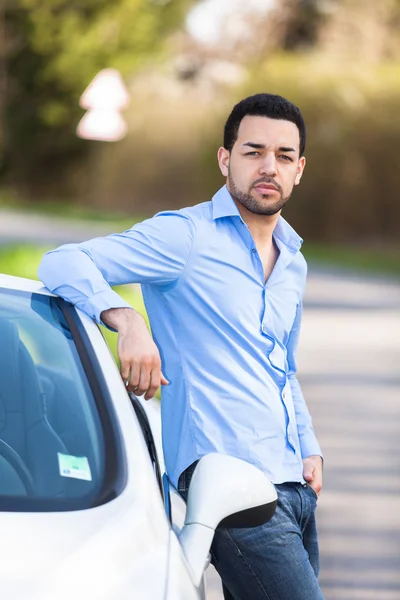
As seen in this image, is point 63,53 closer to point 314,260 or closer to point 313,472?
point 314,260

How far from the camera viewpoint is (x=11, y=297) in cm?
308

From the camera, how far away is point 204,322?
292 cm

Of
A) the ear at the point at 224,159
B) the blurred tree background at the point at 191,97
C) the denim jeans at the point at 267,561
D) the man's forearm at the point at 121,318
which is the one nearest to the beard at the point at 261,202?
the ear at the point at 224,159

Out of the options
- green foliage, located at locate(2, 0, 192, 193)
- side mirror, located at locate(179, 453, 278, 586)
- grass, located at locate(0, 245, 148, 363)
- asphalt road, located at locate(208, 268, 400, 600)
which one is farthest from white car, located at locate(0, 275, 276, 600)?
green foliage, located at locate(2, 0, 192, 193)

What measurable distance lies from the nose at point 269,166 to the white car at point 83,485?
0.52 metres

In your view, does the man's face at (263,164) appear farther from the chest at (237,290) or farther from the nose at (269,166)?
the chest at (237,290)

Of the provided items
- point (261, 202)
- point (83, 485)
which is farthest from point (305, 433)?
point (83, 485)

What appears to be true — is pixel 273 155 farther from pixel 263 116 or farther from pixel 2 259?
pixel 2 259

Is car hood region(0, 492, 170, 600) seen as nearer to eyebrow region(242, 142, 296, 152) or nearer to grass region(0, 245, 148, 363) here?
eyebrow region(242, 142, 296, 152)

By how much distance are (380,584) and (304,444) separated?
1996mm

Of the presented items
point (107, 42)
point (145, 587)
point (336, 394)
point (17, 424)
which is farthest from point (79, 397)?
point (107, 42)

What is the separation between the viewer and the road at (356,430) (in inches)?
206

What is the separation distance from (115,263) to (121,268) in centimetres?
2

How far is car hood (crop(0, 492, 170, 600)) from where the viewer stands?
2.26 metres
